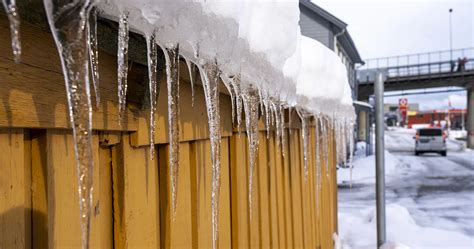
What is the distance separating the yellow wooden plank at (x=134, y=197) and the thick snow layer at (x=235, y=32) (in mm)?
325

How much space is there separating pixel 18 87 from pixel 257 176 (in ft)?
5.12

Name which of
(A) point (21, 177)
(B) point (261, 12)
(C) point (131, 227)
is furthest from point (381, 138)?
(A) point (21, 177)

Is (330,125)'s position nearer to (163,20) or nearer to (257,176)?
(257,176)

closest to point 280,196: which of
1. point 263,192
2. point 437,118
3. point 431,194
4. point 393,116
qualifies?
point 263,192

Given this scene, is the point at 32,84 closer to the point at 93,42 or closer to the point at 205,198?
the point at 93,42

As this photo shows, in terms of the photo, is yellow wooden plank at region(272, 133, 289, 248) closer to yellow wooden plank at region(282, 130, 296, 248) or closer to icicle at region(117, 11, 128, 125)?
yellow wooden plank at region(282, 130, 296, 248)

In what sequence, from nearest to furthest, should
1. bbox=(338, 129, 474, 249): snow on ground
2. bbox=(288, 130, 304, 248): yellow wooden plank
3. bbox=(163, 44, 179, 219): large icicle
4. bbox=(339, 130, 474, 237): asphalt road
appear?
bbox=(163, 44, 179, 219): large icicle
bbox=(288, 130, 304, 248): yellow wooden plank
bbox=(338, 129, 474, 249): snow on ground
bbox=(339, 130, 474, 237): asphalt road

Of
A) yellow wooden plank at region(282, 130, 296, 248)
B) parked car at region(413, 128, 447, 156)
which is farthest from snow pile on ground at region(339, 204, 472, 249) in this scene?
parked car at region(413, 128, 447, 156)

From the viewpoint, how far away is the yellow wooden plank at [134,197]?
44.0 inches

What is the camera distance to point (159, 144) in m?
1.33

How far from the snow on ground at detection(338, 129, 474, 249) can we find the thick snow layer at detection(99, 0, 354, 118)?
368cm

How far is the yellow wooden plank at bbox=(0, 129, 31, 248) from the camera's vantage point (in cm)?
77

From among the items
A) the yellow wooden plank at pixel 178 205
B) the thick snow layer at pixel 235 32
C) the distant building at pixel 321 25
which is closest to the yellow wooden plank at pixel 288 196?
the thick snow layer at pixel 235 32

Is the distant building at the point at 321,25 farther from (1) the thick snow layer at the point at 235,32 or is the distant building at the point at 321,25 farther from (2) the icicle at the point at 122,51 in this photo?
(2) the icicle at the point at 122,51
